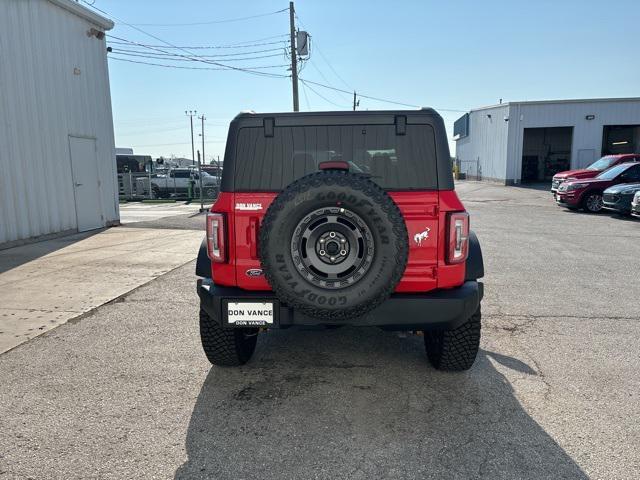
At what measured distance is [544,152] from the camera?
3819 cm

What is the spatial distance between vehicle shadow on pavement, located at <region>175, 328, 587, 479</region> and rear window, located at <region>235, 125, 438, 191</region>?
1.50 metres

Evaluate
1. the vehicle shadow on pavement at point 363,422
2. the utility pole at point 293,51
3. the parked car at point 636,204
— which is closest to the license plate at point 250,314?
the vehicle shadow on pavement at point 363,422

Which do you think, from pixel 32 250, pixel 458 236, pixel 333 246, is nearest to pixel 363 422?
pixel 333 246

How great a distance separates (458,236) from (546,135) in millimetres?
40418

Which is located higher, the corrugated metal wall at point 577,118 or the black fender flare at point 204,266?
the corrugated metal wall at point 577,118

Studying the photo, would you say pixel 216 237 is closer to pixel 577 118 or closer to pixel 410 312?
pixel 410 312

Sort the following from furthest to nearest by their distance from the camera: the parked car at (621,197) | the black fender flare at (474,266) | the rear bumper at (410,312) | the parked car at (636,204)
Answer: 1. the parked car at (621,197)
2. the parked car at (636,204)
3. the black fender flare at (474,266)
4. the rear bumper at (410,312)

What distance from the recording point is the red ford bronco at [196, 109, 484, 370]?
110 inches

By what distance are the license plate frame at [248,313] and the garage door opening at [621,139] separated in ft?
122

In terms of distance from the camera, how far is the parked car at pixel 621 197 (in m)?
13.5

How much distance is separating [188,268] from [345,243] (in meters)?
5.27

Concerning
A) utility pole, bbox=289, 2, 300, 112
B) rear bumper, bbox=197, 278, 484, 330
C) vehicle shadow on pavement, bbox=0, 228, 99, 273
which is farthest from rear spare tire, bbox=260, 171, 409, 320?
utility pole, bbox=289, 2, 300, 112

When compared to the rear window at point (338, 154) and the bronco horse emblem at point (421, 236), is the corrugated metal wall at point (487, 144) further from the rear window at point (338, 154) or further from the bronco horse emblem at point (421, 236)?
the bronco horse emblem at point (421, 236)

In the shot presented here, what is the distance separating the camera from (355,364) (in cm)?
384
